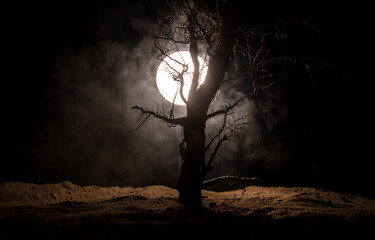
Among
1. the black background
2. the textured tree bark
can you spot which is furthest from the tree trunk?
the black background

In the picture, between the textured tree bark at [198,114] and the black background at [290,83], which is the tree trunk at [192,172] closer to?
the textured tree bark at [198,114]

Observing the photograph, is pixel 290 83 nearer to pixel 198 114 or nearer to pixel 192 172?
pixel 198 114

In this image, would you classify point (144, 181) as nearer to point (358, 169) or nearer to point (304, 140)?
point (304, 140)

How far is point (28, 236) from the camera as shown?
192 centimetres

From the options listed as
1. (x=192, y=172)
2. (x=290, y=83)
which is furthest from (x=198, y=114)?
(x=290, y=83)

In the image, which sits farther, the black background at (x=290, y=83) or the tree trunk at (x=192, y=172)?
the black background at (x=290, y=83)

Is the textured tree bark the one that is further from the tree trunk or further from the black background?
the black background

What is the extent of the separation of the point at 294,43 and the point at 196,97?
3860 millimetres

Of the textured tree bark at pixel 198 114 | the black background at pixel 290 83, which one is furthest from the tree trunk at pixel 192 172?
the black background at pixel 290 83

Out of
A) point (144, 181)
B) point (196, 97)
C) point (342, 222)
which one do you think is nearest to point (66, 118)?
point (144, 181)

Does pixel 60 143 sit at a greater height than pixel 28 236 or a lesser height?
greater

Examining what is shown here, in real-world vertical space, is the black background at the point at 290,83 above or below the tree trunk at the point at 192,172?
above

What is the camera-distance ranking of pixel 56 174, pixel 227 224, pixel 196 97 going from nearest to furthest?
1. pixel 227 224
2. pixel 196 97
3. pixel 56 174

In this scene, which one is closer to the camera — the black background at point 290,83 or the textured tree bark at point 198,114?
the textured tree bark at point 198,114
